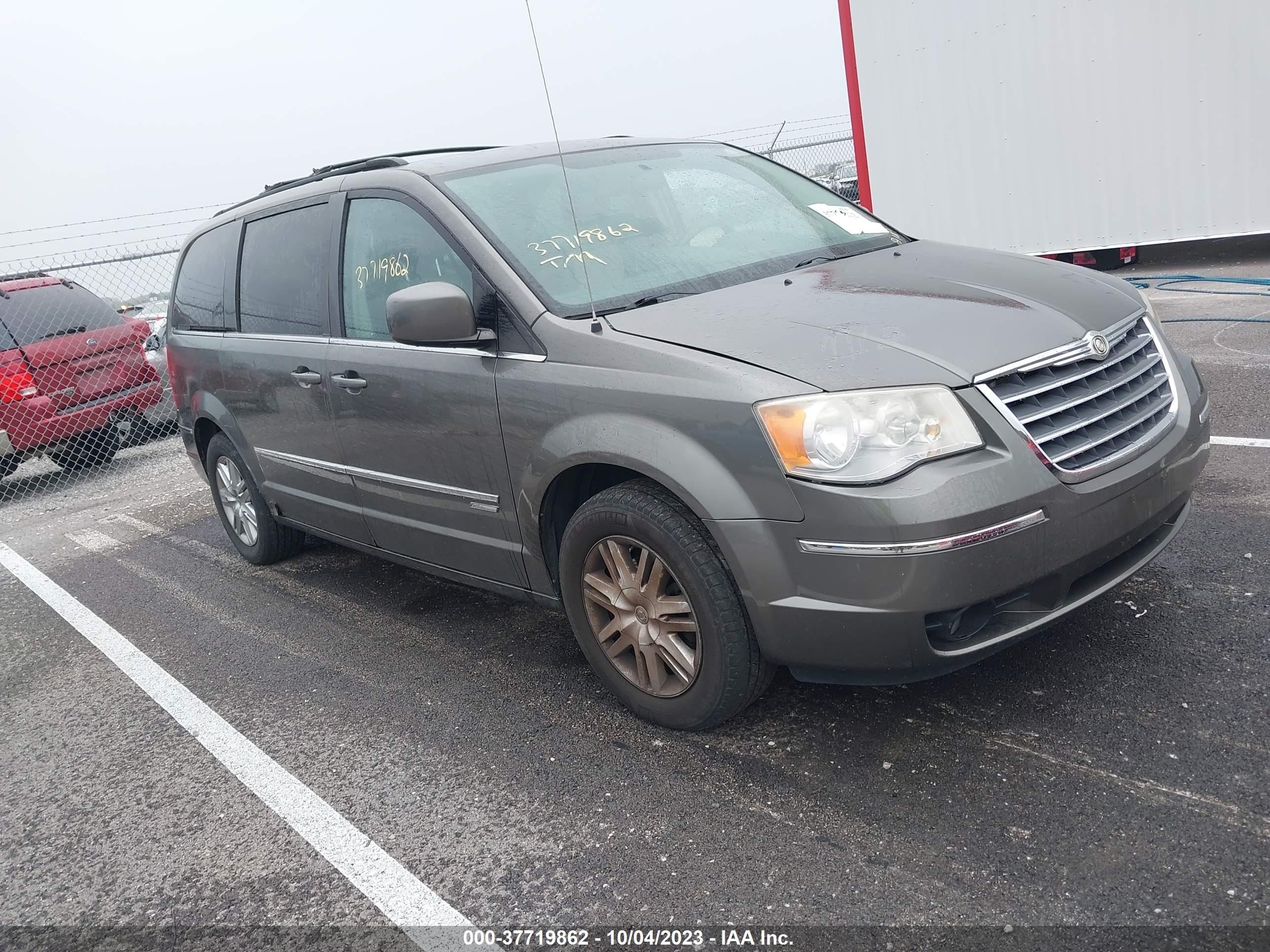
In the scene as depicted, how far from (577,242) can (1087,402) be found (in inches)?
65.4

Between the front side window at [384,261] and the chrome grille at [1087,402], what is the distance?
175 cm

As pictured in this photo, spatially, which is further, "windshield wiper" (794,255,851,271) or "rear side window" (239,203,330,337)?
"rear side window" (239,203,330,337)

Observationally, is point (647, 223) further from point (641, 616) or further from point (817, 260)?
point (641, 616)

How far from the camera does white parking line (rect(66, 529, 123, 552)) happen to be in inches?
262

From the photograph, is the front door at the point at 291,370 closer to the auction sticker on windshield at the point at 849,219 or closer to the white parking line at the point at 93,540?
the auction sticker on windshield at the point at 849,219

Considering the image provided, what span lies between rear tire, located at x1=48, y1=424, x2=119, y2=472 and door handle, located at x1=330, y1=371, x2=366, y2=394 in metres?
6.16

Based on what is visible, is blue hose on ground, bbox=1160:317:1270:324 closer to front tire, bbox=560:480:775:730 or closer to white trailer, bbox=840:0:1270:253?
white trailer, bbox=840:0:1270:253

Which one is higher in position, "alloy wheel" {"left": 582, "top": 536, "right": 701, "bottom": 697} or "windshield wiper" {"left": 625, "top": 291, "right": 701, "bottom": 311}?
"windshield wiper" {"left": 625, "top": 291, "right": 701, "bottom": 311}

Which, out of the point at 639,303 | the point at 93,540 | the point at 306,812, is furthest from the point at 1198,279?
the point at 93,540

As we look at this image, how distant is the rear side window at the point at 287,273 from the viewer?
13.9 feet

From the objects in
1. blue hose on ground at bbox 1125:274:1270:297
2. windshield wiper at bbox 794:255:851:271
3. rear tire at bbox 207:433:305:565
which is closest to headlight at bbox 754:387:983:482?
windshield wiper at bbox 794:255:851:271

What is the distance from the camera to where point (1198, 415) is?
315 cm

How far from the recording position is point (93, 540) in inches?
271

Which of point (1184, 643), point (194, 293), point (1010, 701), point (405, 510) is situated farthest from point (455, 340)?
point (194, 293)
